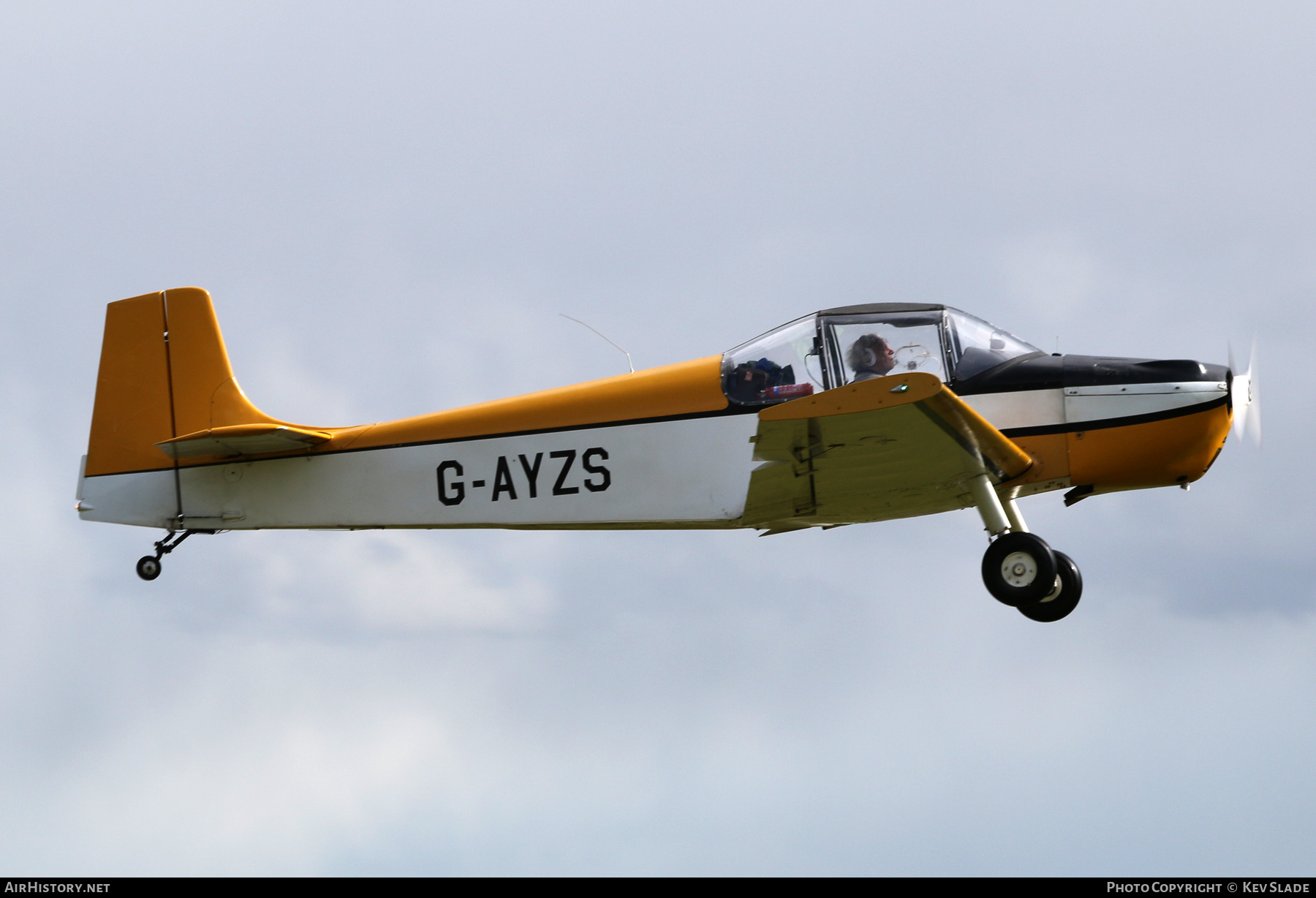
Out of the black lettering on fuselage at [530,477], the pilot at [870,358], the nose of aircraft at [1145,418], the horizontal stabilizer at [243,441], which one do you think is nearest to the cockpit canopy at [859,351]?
the pilot at [870,358]

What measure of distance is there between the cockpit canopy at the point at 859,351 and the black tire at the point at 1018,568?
1195mm

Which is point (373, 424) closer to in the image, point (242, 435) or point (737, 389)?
point (242, 435)

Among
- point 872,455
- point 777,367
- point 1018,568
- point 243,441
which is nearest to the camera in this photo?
point 872,455

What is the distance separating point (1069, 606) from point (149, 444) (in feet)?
24.0

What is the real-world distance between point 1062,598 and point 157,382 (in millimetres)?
7423

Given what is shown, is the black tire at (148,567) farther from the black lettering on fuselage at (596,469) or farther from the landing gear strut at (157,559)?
the black lettering on fuselage at (596,469)

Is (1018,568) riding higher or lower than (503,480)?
lower

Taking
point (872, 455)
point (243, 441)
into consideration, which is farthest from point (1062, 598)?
point (243, 441)

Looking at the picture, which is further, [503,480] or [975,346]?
[503,480]

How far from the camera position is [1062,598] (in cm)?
839

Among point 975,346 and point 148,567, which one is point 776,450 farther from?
point 148,567

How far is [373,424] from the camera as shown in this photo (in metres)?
9.82

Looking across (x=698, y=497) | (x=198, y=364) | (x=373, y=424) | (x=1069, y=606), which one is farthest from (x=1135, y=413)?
(x=198, y=364)

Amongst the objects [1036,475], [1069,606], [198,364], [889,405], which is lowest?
[1069,606]
